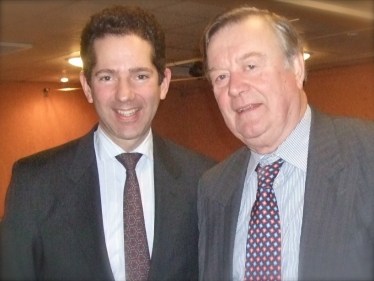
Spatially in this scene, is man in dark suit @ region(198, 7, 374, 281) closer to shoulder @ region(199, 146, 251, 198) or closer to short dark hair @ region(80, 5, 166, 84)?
shoulder @ region(199, 146, 251, 198)

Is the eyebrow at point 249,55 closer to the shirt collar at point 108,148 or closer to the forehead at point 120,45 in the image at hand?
the forehead at point 120,45

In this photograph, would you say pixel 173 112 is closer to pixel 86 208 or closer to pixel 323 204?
pixel 86 208

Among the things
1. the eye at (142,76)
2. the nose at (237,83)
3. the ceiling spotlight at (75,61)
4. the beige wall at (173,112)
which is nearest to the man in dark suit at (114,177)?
the eye at (142,76)

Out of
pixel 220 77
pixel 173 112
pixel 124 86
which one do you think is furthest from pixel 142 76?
pixel 173 112

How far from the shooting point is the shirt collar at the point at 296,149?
1.27 m

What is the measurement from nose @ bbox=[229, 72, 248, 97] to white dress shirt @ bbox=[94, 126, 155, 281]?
350 millimetres

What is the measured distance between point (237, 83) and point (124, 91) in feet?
0.98

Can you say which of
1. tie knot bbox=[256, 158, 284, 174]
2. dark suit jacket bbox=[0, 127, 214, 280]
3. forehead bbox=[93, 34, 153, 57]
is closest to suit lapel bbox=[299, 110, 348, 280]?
tie knot bbox=[256, 158, 284, 174]

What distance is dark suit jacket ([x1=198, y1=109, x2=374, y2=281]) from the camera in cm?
103

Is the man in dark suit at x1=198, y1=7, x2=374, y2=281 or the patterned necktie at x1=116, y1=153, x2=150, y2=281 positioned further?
the patterned necktie at x1=116, y1=153, x2=150, y2=281

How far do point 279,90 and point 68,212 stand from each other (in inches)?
24.5

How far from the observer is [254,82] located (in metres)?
1.28

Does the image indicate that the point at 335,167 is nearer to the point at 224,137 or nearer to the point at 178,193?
the point at 178,193

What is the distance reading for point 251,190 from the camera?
1.38 m
